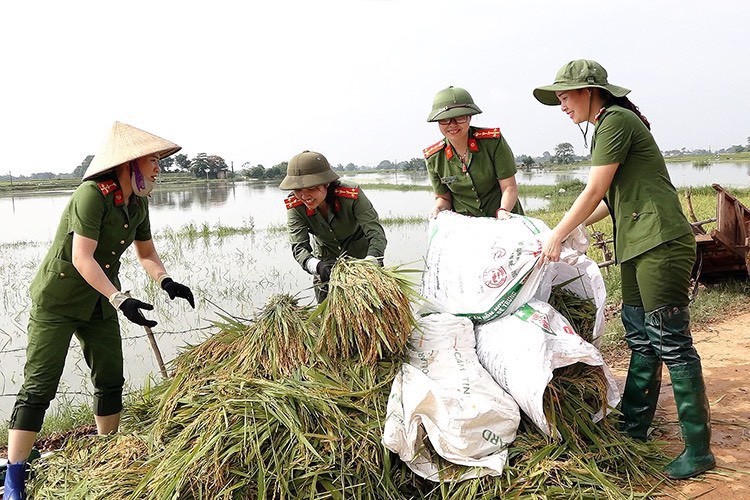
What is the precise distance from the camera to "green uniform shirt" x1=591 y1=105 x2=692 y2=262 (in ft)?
7.72

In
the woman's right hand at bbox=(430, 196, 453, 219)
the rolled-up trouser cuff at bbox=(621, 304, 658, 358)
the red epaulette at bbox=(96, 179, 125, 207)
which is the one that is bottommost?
the rolled-up trouser cuff at bbox=(621, 304, 658, 358)

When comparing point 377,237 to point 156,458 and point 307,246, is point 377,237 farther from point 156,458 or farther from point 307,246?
point 156,458

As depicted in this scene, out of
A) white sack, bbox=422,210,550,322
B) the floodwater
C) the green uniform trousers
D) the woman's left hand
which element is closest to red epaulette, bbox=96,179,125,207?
the green uniform trousers

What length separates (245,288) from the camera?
321 inches

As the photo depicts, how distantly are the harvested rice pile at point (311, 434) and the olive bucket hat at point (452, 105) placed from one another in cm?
100

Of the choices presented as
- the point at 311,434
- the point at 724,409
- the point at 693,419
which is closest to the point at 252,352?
the point at 311,434

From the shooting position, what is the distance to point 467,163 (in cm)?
324

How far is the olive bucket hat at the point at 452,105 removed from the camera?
2979mm

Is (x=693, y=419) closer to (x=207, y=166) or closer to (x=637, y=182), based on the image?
(x=637, y=182)

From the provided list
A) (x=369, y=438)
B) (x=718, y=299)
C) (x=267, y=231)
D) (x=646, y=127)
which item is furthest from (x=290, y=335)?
(x=267, y=231)

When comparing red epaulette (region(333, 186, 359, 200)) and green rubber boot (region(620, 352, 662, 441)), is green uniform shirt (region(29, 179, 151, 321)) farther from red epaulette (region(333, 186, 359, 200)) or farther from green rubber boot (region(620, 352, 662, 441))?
green rubber boot (region(620, 352, 662, 441))

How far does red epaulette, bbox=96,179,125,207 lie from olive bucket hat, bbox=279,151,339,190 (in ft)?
2.51

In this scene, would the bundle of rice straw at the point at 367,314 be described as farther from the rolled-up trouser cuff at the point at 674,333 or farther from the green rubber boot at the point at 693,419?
the green rubber boot at the point at 693,419

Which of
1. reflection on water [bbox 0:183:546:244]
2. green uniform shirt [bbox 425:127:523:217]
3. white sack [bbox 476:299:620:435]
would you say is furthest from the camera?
reflection on water [bbox 0:183:546:244]
